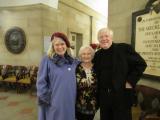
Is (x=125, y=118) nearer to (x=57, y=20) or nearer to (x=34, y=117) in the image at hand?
(x=34, y=117)

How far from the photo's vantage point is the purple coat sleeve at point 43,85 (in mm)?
2172

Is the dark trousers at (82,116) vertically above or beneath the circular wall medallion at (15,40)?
beneath

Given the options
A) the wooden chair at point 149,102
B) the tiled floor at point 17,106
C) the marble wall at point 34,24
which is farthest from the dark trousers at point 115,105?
the marble wall at point 34,24

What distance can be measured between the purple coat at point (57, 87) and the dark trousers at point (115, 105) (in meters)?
0.29

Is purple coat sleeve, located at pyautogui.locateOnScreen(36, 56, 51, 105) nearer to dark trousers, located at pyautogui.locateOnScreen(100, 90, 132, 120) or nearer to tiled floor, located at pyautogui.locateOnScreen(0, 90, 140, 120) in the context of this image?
dark trousers, located at pyautogui.locateOnScreen(100, 90, 132, 120)

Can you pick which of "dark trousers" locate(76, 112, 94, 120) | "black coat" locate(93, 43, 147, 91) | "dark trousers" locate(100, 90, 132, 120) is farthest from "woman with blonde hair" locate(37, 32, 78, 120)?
"black coat" locate(93, 43, 147, 91)

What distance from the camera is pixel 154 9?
3.38 meters

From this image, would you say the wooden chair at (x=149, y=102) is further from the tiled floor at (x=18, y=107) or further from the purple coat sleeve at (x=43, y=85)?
the purple coat sleeve at (x=43, y=85)

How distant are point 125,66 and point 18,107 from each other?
376 cm

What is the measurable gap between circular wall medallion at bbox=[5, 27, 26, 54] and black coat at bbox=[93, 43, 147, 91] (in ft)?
19.3

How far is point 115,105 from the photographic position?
7.21ft

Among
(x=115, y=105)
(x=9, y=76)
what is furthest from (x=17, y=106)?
(x=115, y=105)

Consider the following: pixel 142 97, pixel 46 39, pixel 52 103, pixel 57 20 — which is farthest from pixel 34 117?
pixel 57 20

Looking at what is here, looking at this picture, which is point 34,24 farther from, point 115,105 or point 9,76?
point 115,105
